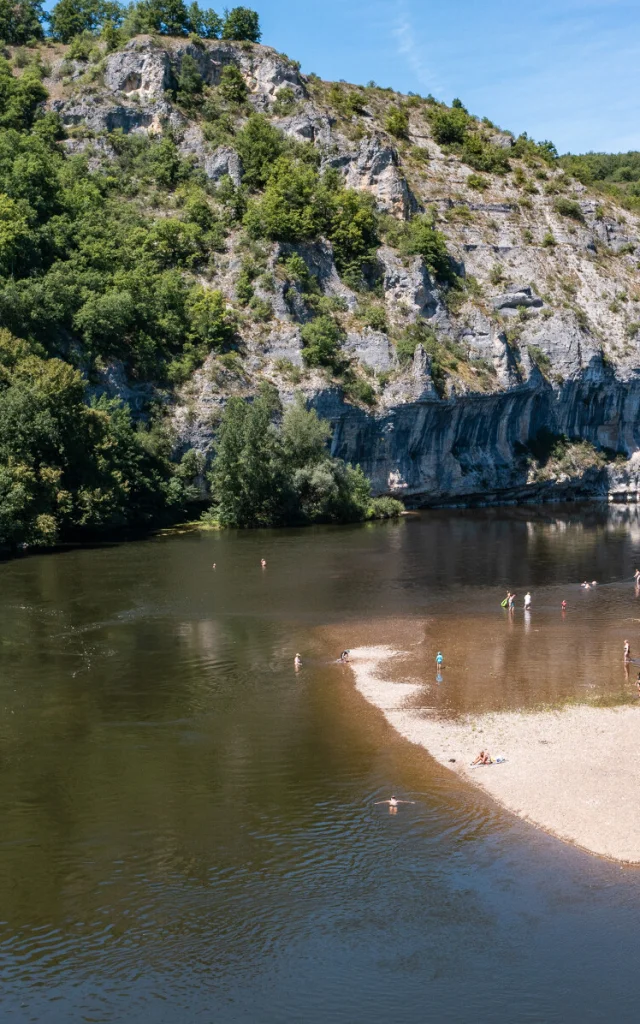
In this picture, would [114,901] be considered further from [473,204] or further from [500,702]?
[473,204]

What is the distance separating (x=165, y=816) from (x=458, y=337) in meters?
93.0

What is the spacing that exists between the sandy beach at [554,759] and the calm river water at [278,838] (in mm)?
841

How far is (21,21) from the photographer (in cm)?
13650

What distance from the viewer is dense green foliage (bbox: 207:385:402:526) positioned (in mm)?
83875

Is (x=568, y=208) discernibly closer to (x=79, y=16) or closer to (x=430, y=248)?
(x=430, y=248)

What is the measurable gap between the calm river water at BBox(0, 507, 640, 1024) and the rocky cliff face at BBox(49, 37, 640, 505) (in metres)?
49.0

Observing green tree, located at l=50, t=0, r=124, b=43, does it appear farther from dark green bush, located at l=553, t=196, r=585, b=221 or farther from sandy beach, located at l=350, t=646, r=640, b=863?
sandy beach, located at l=350, t=646, r=640, b=863

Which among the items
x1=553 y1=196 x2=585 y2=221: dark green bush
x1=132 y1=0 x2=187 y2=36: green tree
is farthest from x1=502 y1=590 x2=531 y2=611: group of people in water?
x1=132 y1=0 x2=187 y2=36: green tree

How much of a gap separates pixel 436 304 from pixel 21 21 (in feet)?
255

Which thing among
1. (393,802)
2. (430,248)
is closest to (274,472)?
(430,248)

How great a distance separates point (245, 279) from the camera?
103m

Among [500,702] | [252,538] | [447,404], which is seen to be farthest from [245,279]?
[500,702]

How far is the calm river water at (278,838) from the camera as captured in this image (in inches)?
754

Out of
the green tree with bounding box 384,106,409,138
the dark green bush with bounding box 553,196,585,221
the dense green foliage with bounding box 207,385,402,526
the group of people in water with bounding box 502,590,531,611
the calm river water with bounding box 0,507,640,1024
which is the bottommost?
the calm river water with bounding box 0,507,640,1024
